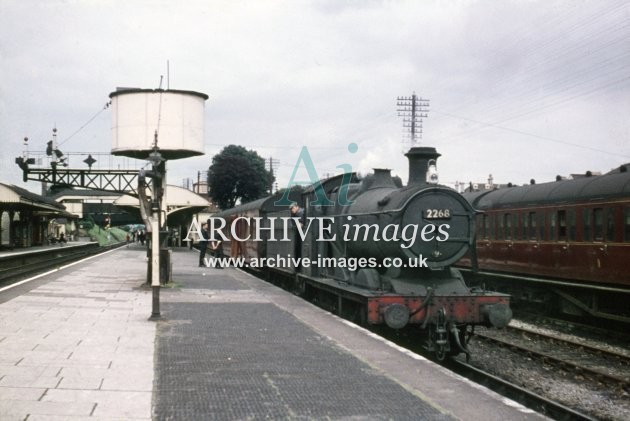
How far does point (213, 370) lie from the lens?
23.7 feet

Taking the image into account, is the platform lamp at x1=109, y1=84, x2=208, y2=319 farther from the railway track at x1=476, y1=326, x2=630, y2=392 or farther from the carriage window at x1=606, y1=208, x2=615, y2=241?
the carriage window at x1=606, y1=208, x2=615, y2=241

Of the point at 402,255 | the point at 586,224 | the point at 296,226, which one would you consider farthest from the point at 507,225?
the point at 402,255

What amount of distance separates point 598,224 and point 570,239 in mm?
1080

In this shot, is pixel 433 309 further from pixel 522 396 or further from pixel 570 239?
pixel 570 239

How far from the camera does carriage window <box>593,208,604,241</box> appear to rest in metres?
12.9

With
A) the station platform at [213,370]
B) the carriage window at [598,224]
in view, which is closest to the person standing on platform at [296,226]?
the station platform at [213,370]

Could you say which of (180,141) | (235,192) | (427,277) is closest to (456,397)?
(427,277)

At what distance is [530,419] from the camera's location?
5695mm

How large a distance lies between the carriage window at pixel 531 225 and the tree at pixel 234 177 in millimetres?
45468

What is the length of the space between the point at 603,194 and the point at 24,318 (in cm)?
1057

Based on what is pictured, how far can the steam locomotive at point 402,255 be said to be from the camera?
997cm

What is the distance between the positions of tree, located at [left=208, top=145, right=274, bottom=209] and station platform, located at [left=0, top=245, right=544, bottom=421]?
48074 mm

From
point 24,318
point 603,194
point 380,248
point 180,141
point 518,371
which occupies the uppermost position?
point 180,141

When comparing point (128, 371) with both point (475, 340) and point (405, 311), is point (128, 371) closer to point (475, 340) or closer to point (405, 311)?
point (405, 311)
